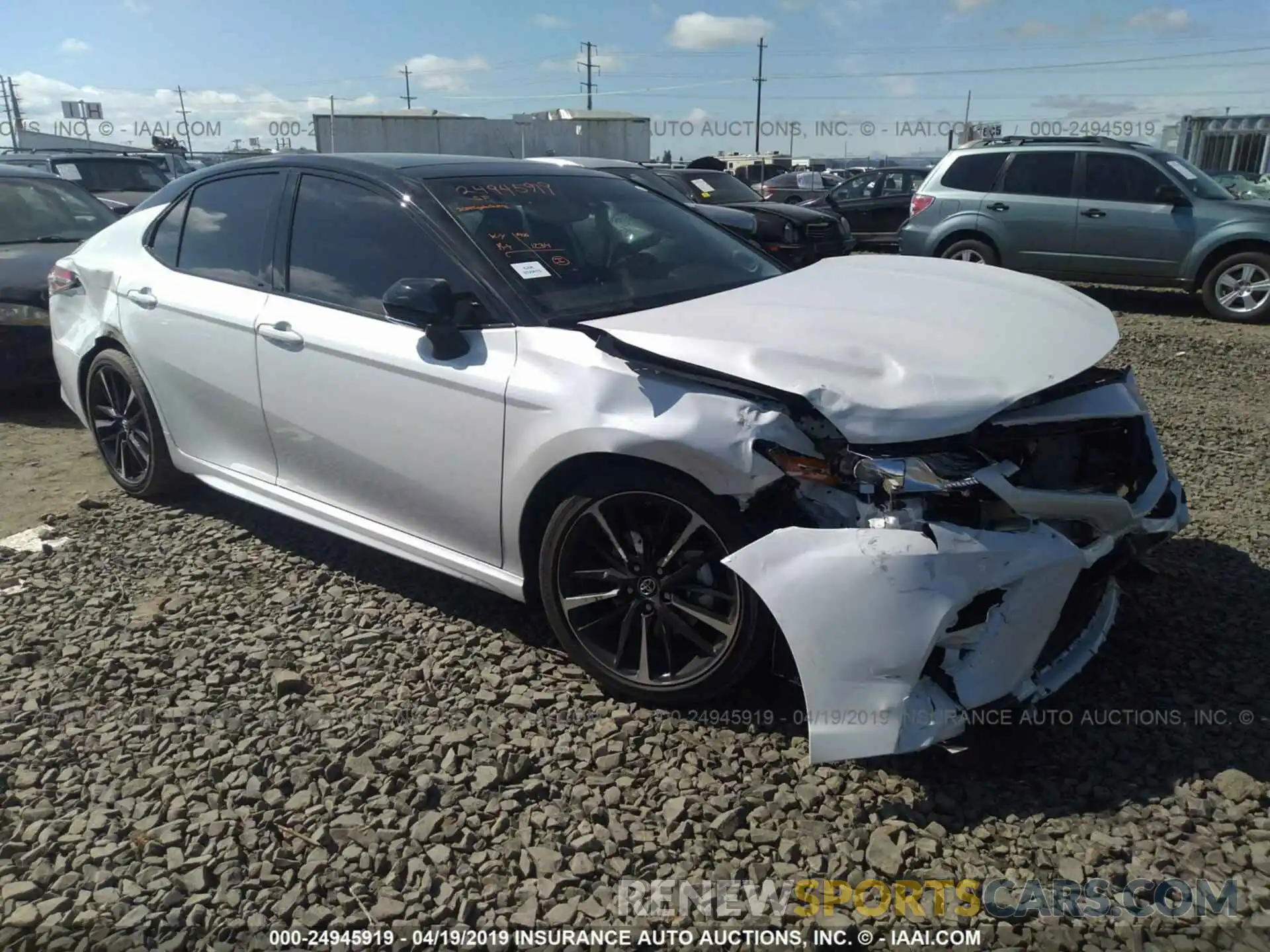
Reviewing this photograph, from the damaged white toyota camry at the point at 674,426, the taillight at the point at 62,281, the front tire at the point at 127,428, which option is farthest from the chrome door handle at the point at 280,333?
the taillight at the point at 62,281

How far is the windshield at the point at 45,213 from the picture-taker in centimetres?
700

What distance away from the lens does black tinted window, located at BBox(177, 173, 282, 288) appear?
3.84 m

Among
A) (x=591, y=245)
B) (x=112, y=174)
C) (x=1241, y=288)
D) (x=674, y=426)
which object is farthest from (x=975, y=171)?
(x=112, y=174)

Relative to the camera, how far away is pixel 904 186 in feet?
52.6

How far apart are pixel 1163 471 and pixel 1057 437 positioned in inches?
18.0

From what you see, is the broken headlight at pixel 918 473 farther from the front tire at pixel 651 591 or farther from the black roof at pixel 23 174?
the black roof at pixel 23 174

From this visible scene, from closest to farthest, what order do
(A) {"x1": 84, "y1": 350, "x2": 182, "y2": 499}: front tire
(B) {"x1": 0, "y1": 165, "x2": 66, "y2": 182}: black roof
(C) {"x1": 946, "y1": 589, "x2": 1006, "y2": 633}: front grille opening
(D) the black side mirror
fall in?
(C) {"x1": 946, "y1": 589, "x2": 1006, "y2": 633}: front grille opening
(D) the black side mirror
(A) {"x1": 84, "y1": 350, "x2": 182, "y2": 499}: front tire
(B) {"x1": 0, "y1": 165, "x2": 66, "y2": 182}: black roof

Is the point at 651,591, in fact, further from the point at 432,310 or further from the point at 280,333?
the point at 280,333

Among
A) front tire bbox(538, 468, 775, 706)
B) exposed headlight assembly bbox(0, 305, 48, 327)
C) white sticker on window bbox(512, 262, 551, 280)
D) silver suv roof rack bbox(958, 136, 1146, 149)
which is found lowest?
front tire bbox(538, 468, 775, 706)

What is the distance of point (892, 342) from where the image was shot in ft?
8.80

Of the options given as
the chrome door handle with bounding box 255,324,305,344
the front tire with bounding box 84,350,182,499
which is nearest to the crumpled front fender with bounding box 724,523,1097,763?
the chrome door handle with bounding box 255,324,305,344

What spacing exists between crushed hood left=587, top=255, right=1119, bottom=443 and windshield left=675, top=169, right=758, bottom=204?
965 cm

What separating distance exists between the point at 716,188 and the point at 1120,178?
524 centimetres

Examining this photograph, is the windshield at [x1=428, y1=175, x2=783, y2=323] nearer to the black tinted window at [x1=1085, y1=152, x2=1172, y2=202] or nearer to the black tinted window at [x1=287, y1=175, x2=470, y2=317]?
the black tinted window at [x1=287, y1=175, x2=470, y2=317]
